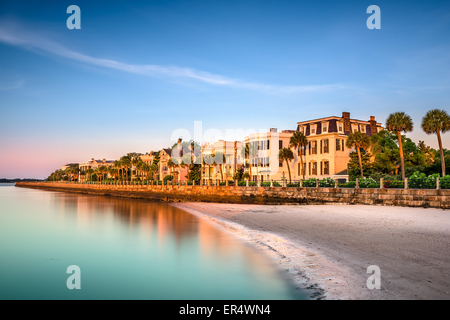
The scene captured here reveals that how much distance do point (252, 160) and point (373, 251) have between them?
5112 centimetres

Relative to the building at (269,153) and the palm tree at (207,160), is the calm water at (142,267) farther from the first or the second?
the palm tree at (207,160)

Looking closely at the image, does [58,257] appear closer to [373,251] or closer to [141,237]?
[141,237]

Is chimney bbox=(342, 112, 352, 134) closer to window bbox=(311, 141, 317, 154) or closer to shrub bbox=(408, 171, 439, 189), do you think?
window bbox=(311, 141, 317, 154)

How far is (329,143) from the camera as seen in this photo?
167 ft

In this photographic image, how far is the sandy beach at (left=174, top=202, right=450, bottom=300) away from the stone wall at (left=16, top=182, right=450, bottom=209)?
4.58m

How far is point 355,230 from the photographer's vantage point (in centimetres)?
1675

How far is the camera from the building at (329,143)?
50375 mm

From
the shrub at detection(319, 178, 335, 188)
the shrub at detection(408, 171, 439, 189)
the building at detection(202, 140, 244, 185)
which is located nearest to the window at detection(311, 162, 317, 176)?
the shrub at detection(319, 178, 335, 188)

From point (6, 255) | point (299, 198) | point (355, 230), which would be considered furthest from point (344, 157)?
point (6, 255)

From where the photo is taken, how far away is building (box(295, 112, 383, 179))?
50375 mm

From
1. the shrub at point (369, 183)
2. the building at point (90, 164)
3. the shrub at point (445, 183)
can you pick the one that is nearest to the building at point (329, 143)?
the shrub at point (369, 183)

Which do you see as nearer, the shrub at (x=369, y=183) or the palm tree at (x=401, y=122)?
the shrub at (x=369, y=183)

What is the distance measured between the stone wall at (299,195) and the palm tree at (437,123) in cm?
761

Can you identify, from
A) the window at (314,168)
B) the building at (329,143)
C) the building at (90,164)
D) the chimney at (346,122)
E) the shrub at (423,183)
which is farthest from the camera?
the building at (90,164)
